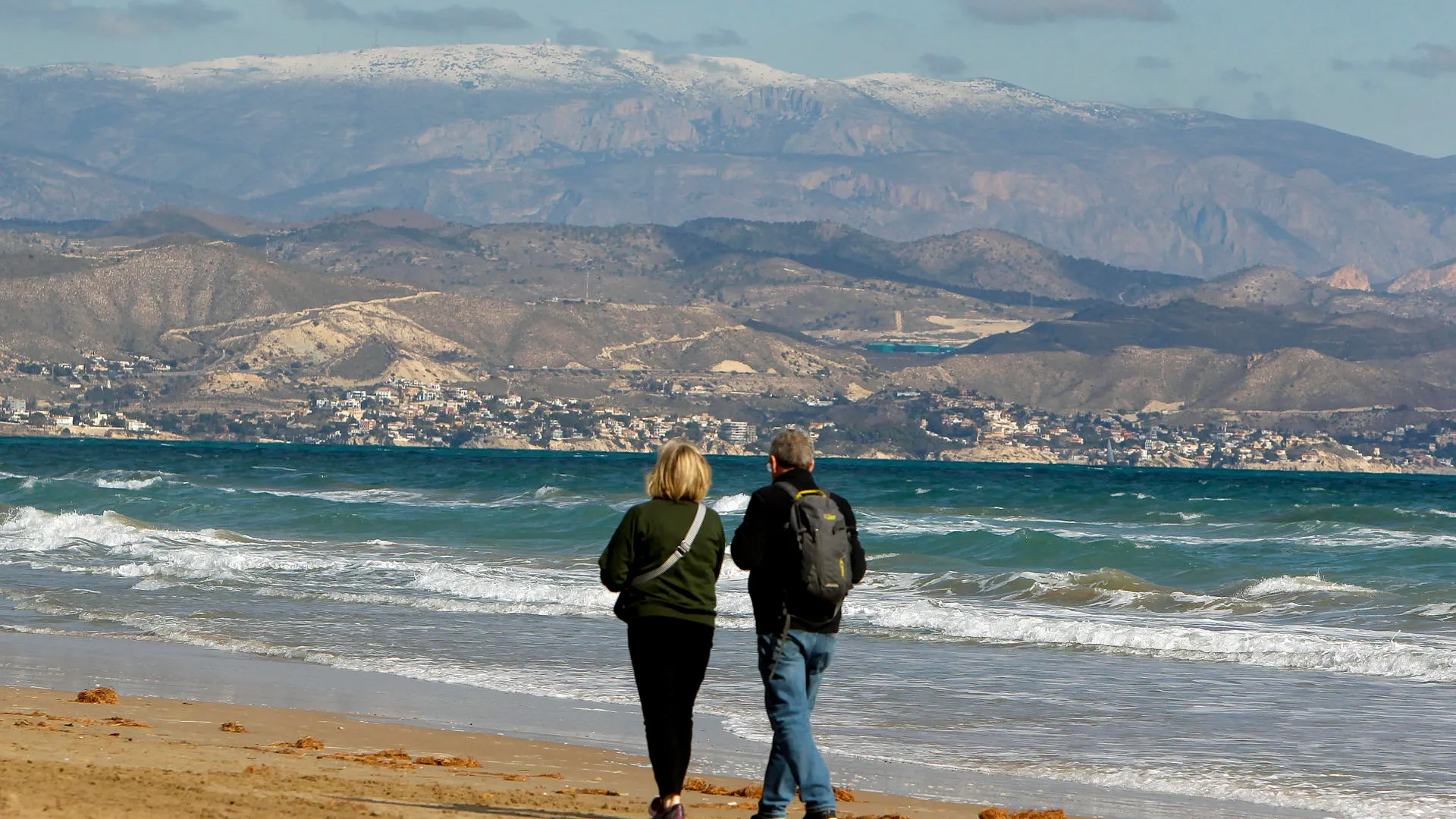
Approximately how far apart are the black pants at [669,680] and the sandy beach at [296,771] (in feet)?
2.24

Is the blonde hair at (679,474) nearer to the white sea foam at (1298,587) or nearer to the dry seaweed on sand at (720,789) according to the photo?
the dry seaweed on sand at (720,789)

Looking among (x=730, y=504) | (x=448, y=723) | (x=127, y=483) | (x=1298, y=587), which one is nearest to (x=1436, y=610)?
(x=1298, y=587)

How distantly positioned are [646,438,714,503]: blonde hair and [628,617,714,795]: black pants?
1.98 ft

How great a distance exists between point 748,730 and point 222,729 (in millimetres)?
3732

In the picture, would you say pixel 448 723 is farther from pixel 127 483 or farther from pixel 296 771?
pixel 127 483

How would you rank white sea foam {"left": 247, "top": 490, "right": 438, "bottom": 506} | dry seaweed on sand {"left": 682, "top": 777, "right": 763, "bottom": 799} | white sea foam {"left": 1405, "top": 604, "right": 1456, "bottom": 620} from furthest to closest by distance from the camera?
white sea foam {"left": 247, "top": 490, "right": 438, "bottom": 506} < white sea foam {"left": 1405, "top": 604, "right": 1456, "bottom": 620} < dry seaweed on sand {"left": 682, "top": 777, "right": 763, "bottom": 799}

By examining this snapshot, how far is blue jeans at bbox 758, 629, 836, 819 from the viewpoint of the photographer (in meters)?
8.79

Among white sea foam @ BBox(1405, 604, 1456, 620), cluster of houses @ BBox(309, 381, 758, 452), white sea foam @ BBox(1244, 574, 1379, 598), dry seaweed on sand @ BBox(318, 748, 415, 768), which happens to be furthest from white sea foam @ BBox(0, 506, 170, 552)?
cluster of houses @ BBox(309, 381, 758, 452)

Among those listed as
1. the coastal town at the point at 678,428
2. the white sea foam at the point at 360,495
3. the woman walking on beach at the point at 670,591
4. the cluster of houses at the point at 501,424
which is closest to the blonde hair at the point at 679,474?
the woman walking on beach at the point at 670,591

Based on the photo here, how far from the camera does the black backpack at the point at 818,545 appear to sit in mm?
8648

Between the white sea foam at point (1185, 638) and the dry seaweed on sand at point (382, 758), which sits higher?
the dry seaweed on sand at point (382, 758)

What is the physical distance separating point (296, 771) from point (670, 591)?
9.36 ft

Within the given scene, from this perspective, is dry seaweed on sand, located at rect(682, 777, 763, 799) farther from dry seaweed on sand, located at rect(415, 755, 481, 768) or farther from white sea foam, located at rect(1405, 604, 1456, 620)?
white sea foam, located at rect(1405, 604, 1456, 620)

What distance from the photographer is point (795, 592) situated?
28.6ft
